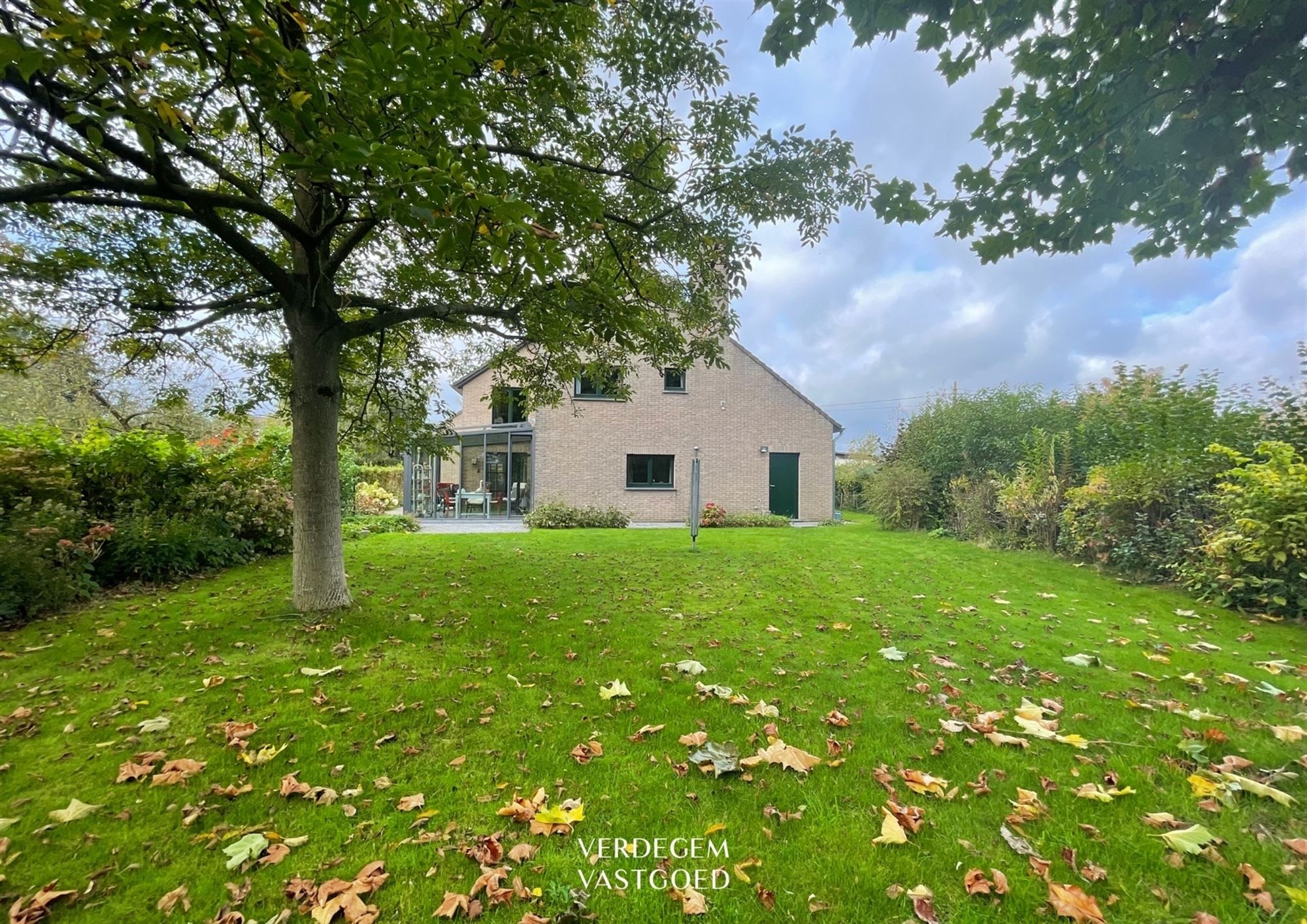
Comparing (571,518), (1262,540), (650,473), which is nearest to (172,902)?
(1262,540)

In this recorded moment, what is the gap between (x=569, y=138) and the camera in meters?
5.62

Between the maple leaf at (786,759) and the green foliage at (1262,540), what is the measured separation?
7.08 metres

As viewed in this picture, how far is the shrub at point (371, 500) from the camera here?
58.7 ft

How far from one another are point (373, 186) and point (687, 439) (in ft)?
54.0

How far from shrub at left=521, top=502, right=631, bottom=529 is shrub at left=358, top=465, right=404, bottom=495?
9.27m

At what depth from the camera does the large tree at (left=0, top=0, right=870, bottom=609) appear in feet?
8.30

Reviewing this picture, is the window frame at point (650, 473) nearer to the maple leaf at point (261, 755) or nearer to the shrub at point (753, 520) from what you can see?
the shrub at point (753, 520)

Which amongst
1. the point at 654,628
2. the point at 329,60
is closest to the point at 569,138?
the point at 329,60

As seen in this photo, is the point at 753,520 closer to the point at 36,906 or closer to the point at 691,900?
the point at 691,900

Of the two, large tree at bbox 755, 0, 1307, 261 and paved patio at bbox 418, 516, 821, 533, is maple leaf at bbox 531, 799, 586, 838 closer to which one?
large tree at bbox 755, 0, 1307, 261

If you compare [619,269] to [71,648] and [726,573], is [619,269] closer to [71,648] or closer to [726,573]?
[726,573]

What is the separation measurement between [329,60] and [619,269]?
166 inches

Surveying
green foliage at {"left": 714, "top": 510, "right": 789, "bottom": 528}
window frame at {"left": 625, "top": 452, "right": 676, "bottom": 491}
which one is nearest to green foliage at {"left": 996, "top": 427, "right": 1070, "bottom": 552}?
green foliage at {"left": 714, "top": 510, "right": 789, "bottom": 528}

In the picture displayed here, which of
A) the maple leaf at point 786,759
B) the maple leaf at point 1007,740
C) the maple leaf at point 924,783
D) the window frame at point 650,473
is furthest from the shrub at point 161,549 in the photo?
the window frame at point 650,473
